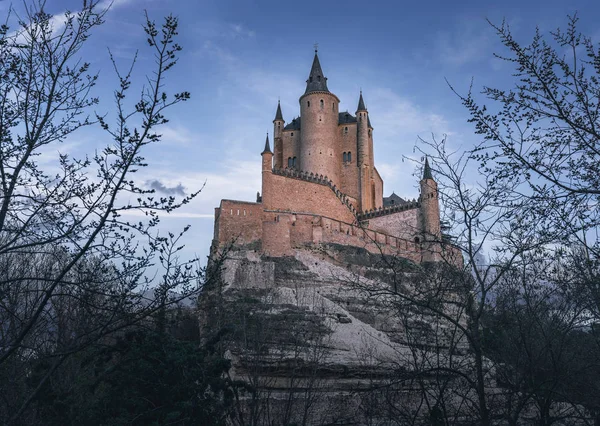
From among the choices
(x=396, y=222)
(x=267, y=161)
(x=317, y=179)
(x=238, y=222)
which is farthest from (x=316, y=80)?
(x=238, y=222)

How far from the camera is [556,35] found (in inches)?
310

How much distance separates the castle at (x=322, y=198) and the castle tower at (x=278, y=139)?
117 mm

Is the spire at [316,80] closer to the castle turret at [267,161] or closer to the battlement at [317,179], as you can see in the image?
the battlement at [317,179]

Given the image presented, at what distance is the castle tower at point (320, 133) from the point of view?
5394cm

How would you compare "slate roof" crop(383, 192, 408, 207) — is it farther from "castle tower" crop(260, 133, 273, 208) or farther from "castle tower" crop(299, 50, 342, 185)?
"castle tower" crop(260, 133, 273, 208)

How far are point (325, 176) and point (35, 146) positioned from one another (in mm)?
45402

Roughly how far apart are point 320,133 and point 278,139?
5575 mm

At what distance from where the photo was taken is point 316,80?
5869cm

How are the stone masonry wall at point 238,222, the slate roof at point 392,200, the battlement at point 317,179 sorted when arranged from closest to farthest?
the stone masonry wall at point 238,222
the battlement at point 317,179
the slate roof at point 392,200

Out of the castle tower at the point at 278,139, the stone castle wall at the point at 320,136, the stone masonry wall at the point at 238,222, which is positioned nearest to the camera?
the stone masonry wall at the point at 238,222

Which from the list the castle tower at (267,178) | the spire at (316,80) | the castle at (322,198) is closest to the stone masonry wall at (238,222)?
the castle at (322,198)

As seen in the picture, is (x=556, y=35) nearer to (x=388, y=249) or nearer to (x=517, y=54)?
(x=517, y=54)

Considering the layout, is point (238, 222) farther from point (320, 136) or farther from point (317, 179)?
point (320, 136)

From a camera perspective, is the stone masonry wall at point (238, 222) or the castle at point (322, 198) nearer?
the stone masonry wall at point (238, 222)
